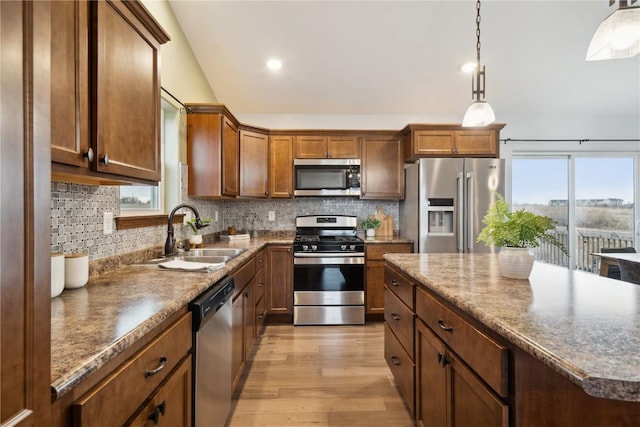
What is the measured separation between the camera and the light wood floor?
1.91m

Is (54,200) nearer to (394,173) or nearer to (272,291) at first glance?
(272,291)

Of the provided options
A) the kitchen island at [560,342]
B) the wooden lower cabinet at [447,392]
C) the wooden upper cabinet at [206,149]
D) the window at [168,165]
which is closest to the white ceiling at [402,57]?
the wooden upper cabinet at [206,149]

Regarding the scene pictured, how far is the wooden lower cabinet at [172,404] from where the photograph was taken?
0.94 meters

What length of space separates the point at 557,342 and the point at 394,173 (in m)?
3.20

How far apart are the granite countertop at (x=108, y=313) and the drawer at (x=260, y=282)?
3.99ft

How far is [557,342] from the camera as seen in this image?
779 mm

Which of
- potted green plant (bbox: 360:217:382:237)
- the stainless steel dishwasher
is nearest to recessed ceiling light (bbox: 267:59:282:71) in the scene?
potted green plant (bbox: 360:217:382:237)

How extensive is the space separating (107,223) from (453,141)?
3.40 meters

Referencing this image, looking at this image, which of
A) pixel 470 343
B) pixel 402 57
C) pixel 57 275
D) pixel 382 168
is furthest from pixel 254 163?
pixel 470 343

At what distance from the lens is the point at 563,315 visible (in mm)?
986

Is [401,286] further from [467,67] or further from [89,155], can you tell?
[467,67]

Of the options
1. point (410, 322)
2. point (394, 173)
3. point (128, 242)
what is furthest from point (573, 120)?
point (128, 242)

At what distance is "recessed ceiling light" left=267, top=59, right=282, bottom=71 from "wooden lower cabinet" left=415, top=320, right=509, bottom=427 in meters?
2.96

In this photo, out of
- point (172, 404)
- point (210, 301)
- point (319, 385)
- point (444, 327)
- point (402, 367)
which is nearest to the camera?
point (172, 404)
